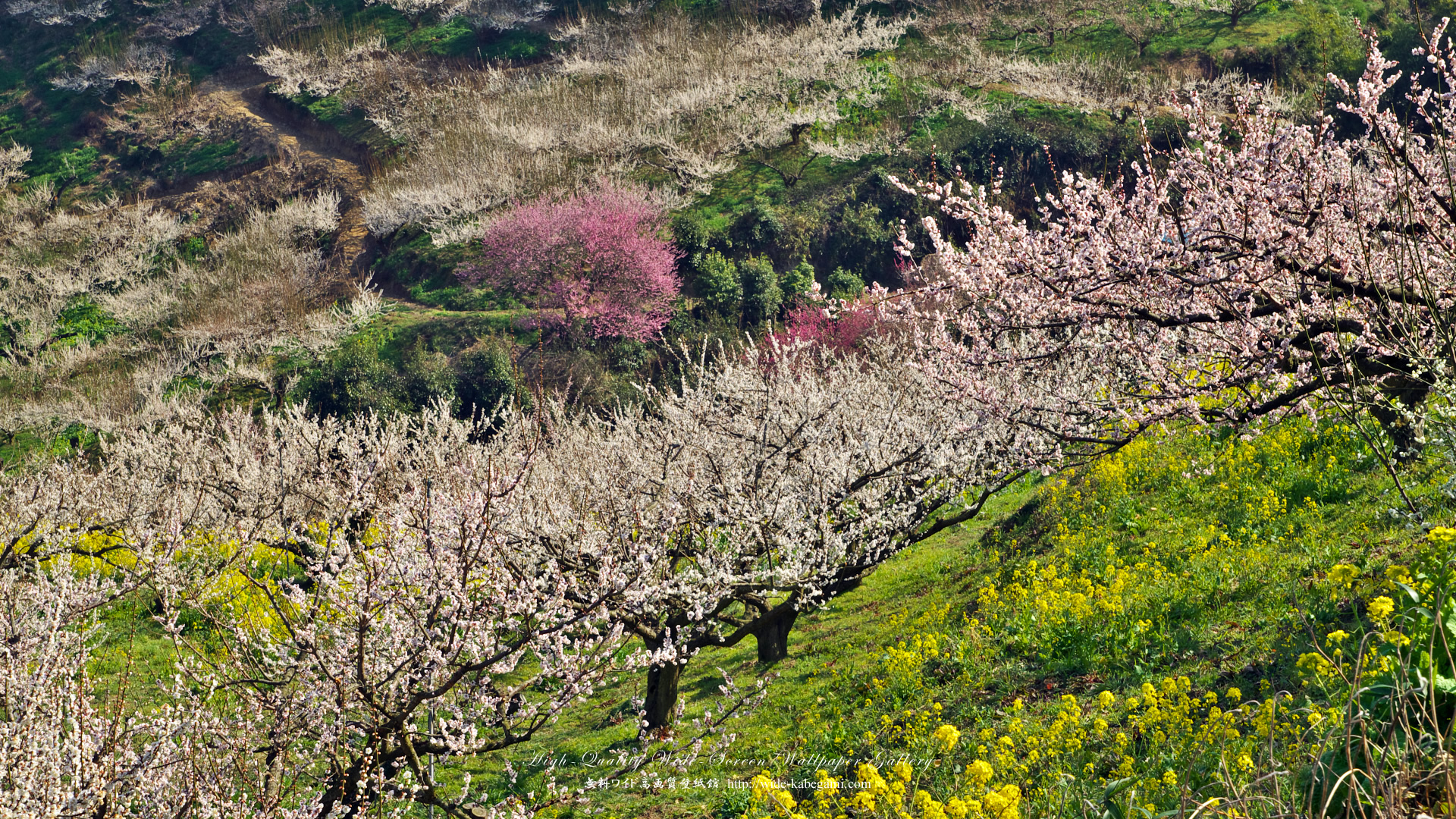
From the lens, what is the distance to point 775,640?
1177 centimetres

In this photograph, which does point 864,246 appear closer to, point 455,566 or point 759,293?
point 759,293

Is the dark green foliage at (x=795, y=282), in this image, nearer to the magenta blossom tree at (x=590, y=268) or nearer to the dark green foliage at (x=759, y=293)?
the dark green foliage at (x=759, y=293)

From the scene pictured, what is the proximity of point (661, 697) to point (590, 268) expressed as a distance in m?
23.3

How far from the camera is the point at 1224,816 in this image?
3.91 metres

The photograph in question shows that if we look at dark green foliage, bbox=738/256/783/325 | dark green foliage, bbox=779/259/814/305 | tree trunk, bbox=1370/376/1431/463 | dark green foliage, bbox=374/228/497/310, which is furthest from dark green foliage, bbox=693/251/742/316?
tree trunk, bbox=1370/376/1431/463

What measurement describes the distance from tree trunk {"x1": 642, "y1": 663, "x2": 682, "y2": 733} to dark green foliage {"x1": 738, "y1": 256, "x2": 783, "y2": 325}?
21.0 meters

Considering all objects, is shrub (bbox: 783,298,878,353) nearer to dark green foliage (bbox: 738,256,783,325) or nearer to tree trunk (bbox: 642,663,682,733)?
dark green foliage (bbox: 738,256,783,325)

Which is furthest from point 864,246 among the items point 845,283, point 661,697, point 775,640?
point 661,697

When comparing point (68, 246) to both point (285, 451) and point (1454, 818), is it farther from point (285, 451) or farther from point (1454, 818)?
point (1454, 818)

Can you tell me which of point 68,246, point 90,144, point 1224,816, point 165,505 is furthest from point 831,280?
point 90,144

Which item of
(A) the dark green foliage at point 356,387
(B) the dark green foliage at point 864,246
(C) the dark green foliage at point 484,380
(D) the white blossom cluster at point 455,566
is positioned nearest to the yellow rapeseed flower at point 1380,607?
(D) the white blossom cluster at point 455,566

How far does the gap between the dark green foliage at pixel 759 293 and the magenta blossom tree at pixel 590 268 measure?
102 inches

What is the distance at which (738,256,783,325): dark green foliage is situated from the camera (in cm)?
3050

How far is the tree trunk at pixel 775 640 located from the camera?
460 inches
